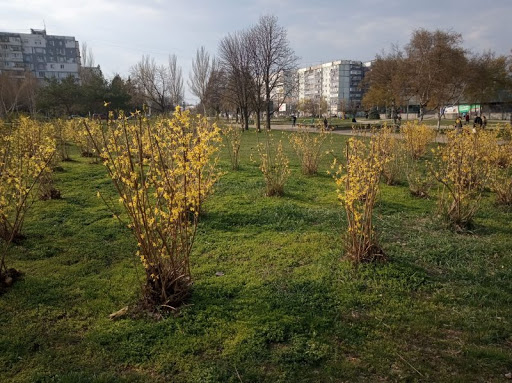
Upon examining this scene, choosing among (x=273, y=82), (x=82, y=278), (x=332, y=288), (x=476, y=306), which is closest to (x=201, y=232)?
(x=82, y=278)

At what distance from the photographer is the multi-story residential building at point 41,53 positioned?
220 ft

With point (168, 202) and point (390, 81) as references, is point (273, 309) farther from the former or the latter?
point (390, 81)

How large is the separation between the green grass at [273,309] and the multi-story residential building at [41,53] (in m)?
73.7

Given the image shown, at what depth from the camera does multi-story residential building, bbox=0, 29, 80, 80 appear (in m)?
67.2

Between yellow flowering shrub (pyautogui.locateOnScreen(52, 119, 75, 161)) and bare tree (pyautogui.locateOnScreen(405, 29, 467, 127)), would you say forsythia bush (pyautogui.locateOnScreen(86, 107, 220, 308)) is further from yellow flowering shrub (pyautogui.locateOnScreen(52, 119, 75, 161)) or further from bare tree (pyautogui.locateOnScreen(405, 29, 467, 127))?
bare tree (pyautogui.locateOnScreen(405, 29, 467, 127))

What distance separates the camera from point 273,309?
10.7 ft

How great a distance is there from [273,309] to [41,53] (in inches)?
3283

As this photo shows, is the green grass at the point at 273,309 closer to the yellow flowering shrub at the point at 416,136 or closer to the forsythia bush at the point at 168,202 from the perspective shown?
the forsythia bush at the point at 168,202

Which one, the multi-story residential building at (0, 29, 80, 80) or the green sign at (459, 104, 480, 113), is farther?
the multi-story residential building at (0, 29, 80, 80)

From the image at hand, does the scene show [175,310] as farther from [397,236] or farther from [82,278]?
[397,236]

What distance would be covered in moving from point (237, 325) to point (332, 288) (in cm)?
109

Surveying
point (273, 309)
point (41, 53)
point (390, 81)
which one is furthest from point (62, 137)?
point (41, 53)

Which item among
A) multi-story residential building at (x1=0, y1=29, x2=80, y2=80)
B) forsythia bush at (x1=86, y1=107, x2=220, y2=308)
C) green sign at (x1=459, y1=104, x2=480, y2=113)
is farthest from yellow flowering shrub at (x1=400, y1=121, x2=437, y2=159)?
multi-story residential building at (x1=0, y1=29, x2=80, y2=80)

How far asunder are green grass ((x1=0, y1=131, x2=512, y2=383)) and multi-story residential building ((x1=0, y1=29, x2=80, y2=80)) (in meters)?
73.7
